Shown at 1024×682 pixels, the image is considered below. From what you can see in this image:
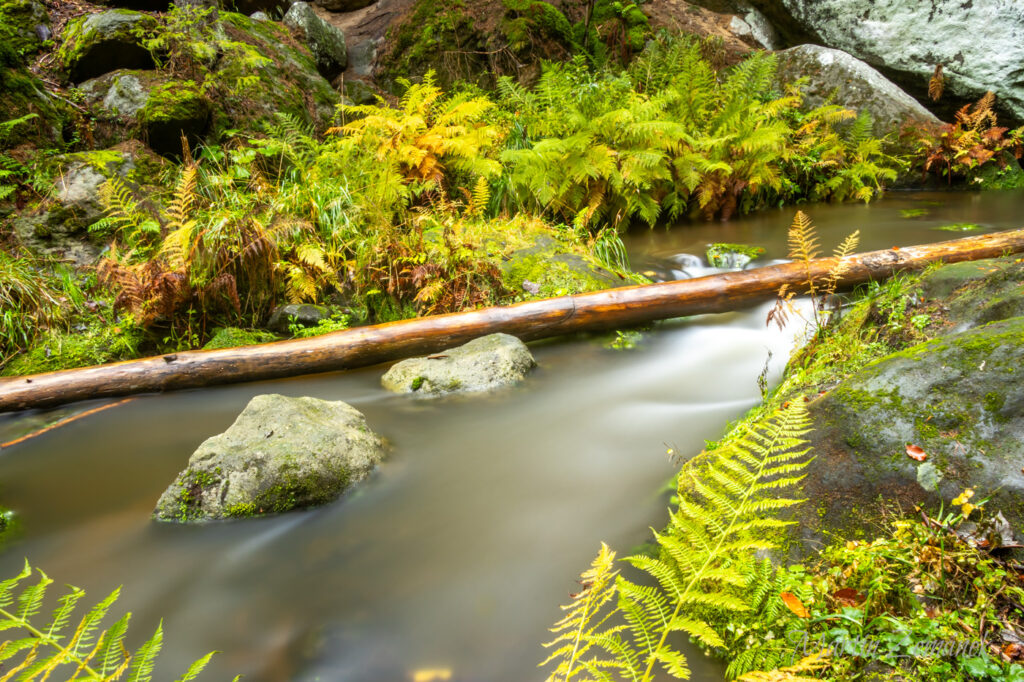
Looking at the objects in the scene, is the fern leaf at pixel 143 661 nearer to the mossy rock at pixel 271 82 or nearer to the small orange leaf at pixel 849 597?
the small orange leaf at pixel 849 597

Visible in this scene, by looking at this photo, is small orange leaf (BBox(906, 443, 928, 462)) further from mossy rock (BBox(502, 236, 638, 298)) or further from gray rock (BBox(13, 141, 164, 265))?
gray rock (BBox(13, 141, 164, 265))

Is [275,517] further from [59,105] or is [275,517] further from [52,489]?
[59,105]

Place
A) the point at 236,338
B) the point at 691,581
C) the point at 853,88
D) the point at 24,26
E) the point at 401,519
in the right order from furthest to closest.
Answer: the point at 853,88 → the point at 24,26 → the point at 236,338 → the point at 401,519 → the point at 691,581

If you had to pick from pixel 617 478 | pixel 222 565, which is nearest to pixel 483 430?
pixel 617 478

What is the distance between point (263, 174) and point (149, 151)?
4.42ft

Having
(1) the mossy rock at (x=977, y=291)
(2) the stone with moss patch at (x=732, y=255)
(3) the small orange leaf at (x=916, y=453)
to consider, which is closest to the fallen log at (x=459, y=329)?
(1) the mossy rock at (x=977, y=291)

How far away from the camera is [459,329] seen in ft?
15.1

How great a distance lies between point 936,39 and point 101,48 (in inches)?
553

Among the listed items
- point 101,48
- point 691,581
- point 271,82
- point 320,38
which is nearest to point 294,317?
point 691,581

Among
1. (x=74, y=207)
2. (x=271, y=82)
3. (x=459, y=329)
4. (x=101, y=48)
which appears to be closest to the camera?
(x=459, y=329)

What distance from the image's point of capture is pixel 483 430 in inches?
144

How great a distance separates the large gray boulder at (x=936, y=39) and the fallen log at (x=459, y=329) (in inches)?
299

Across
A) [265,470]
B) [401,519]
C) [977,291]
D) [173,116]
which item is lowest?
[401,519]

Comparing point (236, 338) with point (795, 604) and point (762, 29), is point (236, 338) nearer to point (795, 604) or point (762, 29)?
point (795, 604)
